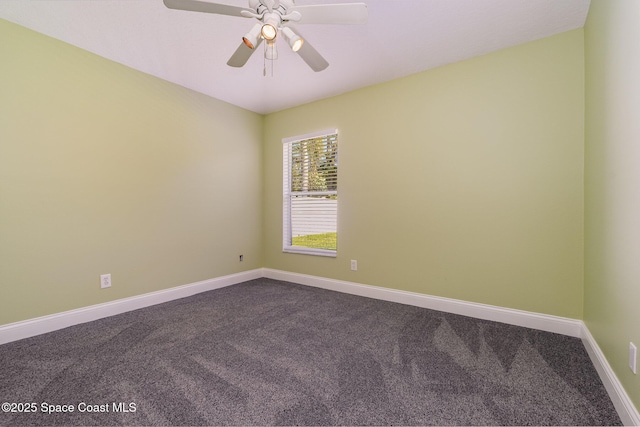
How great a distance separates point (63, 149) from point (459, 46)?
3.60 m

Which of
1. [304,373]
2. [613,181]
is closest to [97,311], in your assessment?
[304,373]

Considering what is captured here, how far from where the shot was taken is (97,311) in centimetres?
254

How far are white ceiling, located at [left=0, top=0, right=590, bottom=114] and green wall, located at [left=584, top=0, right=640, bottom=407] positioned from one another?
474 mm

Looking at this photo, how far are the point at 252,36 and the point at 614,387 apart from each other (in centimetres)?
270

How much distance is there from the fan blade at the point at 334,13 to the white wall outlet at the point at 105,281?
2.80 meters

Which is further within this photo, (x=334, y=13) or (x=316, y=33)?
(x=316, y=33)

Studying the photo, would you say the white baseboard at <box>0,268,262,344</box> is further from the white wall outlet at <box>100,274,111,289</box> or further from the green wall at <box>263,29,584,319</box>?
the green wall at <box>263,29,584,319</box>

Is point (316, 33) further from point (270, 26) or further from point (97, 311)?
point (97, 311)

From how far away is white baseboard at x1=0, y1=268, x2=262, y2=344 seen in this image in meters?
2.12

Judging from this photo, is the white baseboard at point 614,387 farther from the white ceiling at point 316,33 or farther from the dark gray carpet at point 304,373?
the white ceiling at point 316,33

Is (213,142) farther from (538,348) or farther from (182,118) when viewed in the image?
(538,348)

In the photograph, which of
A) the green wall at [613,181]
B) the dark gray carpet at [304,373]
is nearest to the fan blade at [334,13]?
the green wall at [613,181]

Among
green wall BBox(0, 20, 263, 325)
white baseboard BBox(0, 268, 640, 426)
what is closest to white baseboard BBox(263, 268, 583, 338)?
white baseboard BBox(0, 268, 640, 426)

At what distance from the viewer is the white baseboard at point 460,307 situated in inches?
86.7
